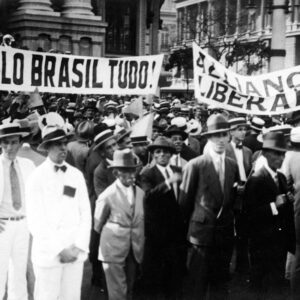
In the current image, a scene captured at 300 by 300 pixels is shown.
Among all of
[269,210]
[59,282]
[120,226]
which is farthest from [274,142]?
[59,282]

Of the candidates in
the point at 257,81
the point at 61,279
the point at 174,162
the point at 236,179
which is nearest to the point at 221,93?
the point at 257,81

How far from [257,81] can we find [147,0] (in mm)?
31488

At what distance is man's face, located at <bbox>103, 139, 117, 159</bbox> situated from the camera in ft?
21.4

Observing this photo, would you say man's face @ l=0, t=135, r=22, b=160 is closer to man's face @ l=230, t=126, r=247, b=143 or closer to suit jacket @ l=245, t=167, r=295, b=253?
suit jacket @ l=245, t=167, r=295, b=253

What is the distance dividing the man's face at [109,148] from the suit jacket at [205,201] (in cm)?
105

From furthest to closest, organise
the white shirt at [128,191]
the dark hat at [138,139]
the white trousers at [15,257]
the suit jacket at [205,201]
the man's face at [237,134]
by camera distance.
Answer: the man's face at [237,134] < the dark hat at [138,139] < the suit jacket at [205,201] < the white shirt at [128,191] < the white trousers at [15,257]

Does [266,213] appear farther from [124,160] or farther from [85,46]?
[85,46]

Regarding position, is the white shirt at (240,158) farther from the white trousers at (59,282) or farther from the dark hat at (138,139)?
the white trousers at (59,282)

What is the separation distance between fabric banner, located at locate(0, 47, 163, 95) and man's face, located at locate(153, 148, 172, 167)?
229 cm

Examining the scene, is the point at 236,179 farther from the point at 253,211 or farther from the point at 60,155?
the point at 60,155

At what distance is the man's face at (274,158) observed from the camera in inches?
232

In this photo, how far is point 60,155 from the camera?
5070 millimetres

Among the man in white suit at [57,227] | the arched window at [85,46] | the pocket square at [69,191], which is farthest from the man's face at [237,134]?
the arched window at [85,46]

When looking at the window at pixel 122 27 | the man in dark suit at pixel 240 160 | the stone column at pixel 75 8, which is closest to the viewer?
the man in dark suit at pixel 240 160
